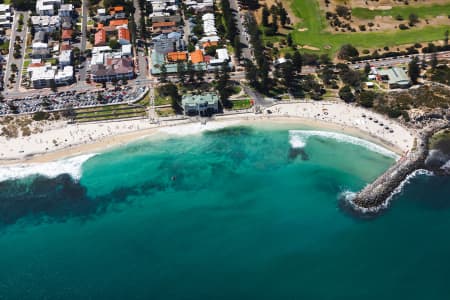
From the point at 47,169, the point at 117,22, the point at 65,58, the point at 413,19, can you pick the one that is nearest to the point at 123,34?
the point at 117,22

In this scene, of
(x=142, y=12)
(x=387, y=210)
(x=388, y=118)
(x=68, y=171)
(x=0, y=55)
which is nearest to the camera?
(x=387, y=210)

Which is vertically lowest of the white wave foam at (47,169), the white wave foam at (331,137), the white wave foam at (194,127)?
the white wave foam at (47,169)

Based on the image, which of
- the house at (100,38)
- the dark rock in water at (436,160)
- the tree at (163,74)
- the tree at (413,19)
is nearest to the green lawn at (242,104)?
the tree at (163,74)

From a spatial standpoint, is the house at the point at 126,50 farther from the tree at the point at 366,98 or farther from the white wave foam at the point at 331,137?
the tree at the point at 366,98

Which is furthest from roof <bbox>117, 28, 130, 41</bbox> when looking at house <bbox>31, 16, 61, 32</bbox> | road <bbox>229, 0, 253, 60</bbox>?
road <bbox>229, 0, 253, 60</bbox>

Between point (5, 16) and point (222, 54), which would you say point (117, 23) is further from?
point (222, 54)

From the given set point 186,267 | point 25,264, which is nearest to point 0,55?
point 25,264

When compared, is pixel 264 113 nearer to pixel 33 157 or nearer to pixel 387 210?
pixel 387 210

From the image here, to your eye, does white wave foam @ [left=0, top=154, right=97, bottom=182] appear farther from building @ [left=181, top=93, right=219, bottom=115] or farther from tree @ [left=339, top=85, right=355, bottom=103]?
tree @ [left=339, top=85, right=355, bottom=103]
